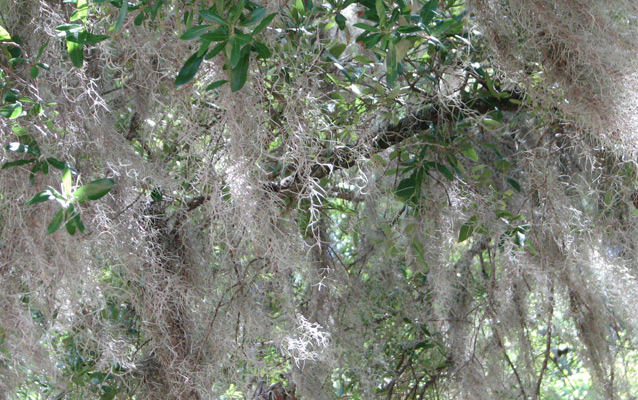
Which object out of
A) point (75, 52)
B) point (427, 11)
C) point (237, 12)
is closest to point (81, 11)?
point (75, 52)

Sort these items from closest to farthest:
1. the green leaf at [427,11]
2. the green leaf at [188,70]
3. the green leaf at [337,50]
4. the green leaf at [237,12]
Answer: the green leaf at [237,12] → the green leaf at [188,70] → the green leaf at [427,11] → the green leaf at [337,50]

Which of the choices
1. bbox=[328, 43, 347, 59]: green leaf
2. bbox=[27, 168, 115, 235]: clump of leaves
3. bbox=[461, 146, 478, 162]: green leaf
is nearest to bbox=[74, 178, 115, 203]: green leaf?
bbox=[27, 168, 115, 235]: clump of leaves

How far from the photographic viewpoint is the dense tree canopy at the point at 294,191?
1.24 m

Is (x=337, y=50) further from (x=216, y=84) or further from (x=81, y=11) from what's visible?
(x=81, y=11)

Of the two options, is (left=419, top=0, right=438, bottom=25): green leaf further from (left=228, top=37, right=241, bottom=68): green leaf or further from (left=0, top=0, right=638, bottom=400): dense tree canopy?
(left=228, top=37, right=241, bottom=68): green leaf

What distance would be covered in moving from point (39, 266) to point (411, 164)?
879 millimetres

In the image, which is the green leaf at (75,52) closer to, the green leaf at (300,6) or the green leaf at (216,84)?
the green leaf at (216,84)

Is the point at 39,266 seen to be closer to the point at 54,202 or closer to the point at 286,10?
the point at 54,202

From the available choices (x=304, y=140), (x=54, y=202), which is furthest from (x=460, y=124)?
(x=54, y=202)

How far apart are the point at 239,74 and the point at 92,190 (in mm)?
316

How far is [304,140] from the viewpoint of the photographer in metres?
1.23

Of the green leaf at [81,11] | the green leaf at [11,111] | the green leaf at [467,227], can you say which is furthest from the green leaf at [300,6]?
the green leaf at [467,227]

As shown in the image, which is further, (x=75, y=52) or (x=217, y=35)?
(x=75, y=52)

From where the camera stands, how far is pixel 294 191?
1.64 meters
